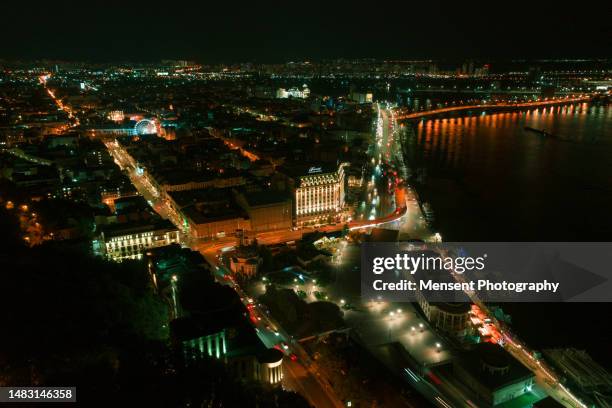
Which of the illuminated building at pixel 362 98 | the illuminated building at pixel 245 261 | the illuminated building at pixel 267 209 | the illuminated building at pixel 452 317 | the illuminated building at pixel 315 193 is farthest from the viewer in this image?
the illuminated building at pixel 362 98

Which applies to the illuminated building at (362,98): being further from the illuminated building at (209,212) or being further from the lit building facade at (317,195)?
the illuminated building at (209,212)

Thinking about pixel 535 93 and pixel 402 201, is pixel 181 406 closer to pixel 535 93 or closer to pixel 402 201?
pixel 402 201

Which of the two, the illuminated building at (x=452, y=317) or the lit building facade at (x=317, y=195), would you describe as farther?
the lit building facade at (x=317, y=195)

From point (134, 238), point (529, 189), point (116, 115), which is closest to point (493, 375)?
point (134, 238)

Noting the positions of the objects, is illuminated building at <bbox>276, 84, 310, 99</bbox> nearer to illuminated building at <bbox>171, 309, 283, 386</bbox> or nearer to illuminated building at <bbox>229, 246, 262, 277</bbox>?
illuminated building at <bbox>229, 246, 262, 277</bbox>

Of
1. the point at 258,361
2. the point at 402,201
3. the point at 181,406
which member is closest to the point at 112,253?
the point at 258,361

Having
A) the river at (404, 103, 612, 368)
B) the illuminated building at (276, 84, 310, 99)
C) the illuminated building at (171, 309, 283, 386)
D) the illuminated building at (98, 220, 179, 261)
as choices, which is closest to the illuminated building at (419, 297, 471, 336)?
the river at (404, 103, 612, 368)

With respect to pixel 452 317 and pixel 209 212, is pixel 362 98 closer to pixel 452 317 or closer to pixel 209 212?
pixel 209 212

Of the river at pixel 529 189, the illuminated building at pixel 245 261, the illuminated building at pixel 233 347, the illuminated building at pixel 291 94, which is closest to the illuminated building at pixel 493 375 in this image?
the river at pixel 529 189
